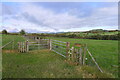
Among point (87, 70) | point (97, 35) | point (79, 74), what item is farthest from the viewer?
point (97, 35)

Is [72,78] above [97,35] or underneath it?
underneath

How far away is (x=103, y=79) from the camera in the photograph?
11.1 ft

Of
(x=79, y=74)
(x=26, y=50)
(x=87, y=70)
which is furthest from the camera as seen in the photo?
(x=26, y=50)

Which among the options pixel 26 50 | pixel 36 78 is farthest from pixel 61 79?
pixel 26 50

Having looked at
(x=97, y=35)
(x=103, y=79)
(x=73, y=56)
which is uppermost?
(x=97, y=35)

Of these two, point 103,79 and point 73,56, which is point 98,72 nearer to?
point 103,79

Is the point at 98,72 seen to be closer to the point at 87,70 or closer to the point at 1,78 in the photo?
the point at 87,70

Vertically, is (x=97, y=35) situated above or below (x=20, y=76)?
above

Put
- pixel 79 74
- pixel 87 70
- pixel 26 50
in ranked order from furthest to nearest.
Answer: pixel 26 50
pixel 87 70
pixel 79 74

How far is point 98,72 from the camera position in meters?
3.83

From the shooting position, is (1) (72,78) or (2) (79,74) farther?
(2) (79,74)

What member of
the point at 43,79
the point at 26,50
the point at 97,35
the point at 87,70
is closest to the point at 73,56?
the point at 87,70

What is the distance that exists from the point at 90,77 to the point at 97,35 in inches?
1166

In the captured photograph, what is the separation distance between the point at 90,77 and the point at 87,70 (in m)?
0.57
